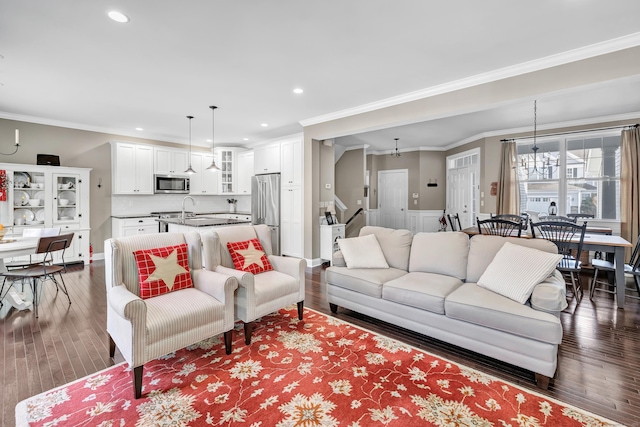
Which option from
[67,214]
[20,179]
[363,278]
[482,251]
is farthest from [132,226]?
[482,251]

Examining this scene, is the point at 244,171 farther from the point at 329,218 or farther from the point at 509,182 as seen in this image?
the point at 509,182

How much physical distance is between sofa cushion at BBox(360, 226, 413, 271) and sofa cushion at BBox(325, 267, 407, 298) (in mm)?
110

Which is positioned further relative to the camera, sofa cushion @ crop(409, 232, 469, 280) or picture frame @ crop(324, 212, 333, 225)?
picture frame @ crop(324, 212, 333, 225)

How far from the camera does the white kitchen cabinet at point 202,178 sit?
7.39m

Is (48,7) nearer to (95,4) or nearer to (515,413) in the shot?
(95,4)

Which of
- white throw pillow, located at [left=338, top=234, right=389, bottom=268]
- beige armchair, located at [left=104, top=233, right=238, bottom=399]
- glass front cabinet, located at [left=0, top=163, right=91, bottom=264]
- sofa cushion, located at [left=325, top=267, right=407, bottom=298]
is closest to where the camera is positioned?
beige armchair, located at [left=104, top=233, right=238, bottom=399]

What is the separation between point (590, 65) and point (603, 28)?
431 mm

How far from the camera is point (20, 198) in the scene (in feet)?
16.8

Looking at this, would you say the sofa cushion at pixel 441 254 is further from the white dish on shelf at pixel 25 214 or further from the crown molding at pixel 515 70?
the white dish on shelf at pixel 25 214

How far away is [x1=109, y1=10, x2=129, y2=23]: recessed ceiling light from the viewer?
2301 millimetres

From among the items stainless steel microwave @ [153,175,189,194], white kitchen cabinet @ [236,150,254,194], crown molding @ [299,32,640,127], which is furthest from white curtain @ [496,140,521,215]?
stainless steel microwave @ [153,175,189,194]

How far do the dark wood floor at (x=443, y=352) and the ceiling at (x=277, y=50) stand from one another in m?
2.44

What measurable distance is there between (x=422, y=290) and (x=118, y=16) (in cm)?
342

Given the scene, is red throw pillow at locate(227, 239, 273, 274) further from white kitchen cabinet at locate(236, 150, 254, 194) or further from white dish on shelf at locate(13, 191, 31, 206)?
white dish on shelf at locate(13, 191, 31, 206)
